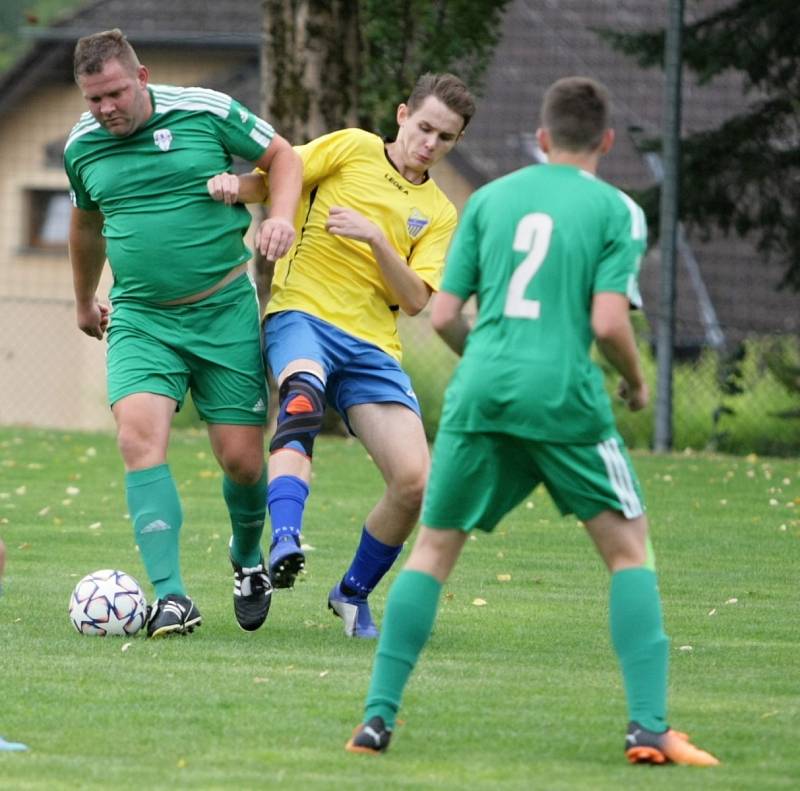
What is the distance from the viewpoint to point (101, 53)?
6.60 meters

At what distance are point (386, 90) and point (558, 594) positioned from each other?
9.30 meters

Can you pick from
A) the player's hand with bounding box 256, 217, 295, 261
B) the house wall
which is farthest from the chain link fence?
the player's hand with bounding box 256, 217, 295, 261

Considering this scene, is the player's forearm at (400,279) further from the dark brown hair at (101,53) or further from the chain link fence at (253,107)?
the chain link fence at (253,107)

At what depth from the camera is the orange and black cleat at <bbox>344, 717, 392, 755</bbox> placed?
4.89m

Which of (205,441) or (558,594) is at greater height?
(558,594)

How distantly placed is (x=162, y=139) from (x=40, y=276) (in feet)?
76.1

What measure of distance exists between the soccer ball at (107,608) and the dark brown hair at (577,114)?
287cm

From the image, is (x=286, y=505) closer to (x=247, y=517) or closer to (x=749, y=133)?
(x=247, y=517)

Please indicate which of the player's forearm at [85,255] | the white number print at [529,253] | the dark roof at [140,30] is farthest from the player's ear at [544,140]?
the dark roof at [140,30]

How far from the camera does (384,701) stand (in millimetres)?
4887

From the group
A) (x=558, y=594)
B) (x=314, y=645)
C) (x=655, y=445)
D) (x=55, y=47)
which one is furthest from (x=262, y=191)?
(x=55, y=47)

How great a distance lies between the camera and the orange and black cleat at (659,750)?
4805 millimetres

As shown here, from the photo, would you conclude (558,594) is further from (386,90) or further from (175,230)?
(386,90)

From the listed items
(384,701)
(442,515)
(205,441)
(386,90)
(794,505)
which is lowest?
(205,441)
